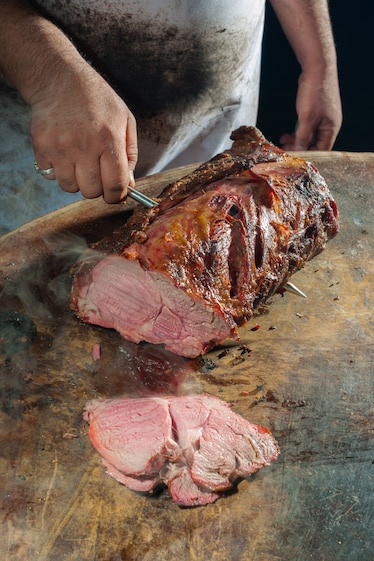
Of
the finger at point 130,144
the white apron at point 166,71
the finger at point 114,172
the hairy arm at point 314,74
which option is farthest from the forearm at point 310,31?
the finger at point 114,172

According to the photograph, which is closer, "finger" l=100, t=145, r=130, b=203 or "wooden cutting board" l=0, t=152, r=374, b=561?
A: "wooden cutting board" l=0, t=152, r=374, b=561

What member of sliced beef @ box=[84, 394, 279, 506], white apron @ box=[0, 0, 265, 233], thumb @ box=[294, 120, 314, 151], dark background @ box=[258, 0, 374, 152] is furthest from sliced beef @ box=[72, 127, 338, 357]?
dark background @ box=[258, 0, 374, 152]

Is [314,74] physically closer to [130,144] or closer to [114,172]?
[130,144]

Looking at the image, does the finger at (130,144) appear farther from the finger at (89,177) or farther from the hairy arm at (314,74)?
the hairy arm at (314,74)

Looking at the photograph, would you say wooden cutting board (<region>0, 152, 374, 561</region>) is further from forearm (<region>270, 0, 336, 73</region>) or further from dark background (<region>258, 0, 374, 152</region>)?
dark background (<region>258, 0, 374, 152</region>)

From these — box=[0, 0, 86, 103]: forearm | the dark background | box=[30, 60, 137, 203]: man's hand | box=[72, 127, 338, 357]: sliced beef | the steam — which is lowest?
the dark background

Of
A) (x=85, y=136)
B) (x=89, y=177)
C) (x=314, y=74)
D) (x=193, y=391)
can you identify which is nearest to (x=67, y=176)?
(x=89, y=177)

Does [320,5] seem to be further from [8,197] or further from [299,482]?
[299,482]

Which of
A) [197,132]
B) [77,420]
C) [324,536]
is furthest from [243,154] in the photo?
[324,536]
